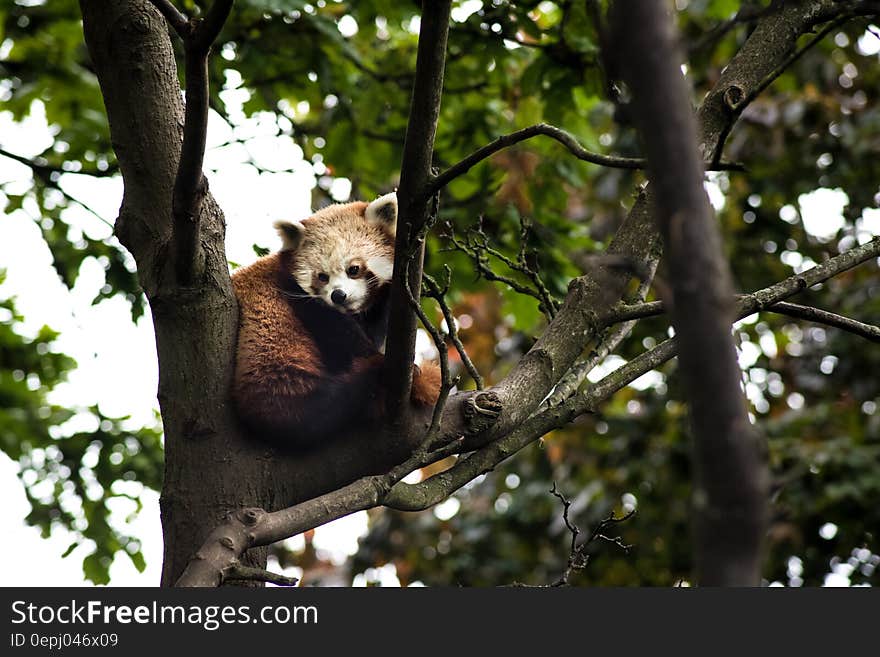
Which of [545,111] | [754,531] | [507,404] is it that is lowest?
[754,531]

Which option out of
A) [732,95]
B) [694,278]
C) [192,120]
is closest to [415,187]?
[192,120]

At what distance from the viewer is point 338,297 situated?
4.12 metres

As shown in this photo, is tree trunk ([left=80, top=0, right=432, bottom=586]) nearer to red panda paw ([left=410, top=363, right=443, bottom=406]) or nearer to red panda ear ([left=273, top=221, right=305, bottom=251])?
red panda paw ([left=410, top=363, right=443, bottom=406])

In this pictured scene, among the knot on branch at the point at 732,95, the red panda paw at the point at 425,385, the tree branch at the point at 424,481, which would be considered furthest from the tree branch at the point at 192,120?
the knot on branch at the point at 732,95

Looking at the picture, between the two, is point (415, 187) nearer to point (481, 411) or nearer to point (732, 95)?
point (481, 411)

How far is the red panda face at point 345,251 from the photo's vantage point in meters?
4.27

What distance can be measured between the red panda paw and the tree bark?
6.81 feet

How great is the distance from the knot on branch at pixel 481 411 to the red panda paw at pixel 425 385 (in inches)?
10.4

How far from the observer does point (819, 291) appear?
6.86m

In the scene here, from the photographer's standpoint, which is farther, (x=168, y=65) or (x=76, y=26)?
(x=76, y=26)

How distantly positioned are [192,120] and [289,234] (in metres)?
2.19

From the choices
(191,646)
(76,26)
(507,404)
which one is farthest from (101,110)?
(191,646)

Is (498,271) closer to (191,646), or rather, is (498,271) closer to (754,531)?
(191,646)

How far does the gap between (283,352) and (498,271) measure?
62.2 inches
